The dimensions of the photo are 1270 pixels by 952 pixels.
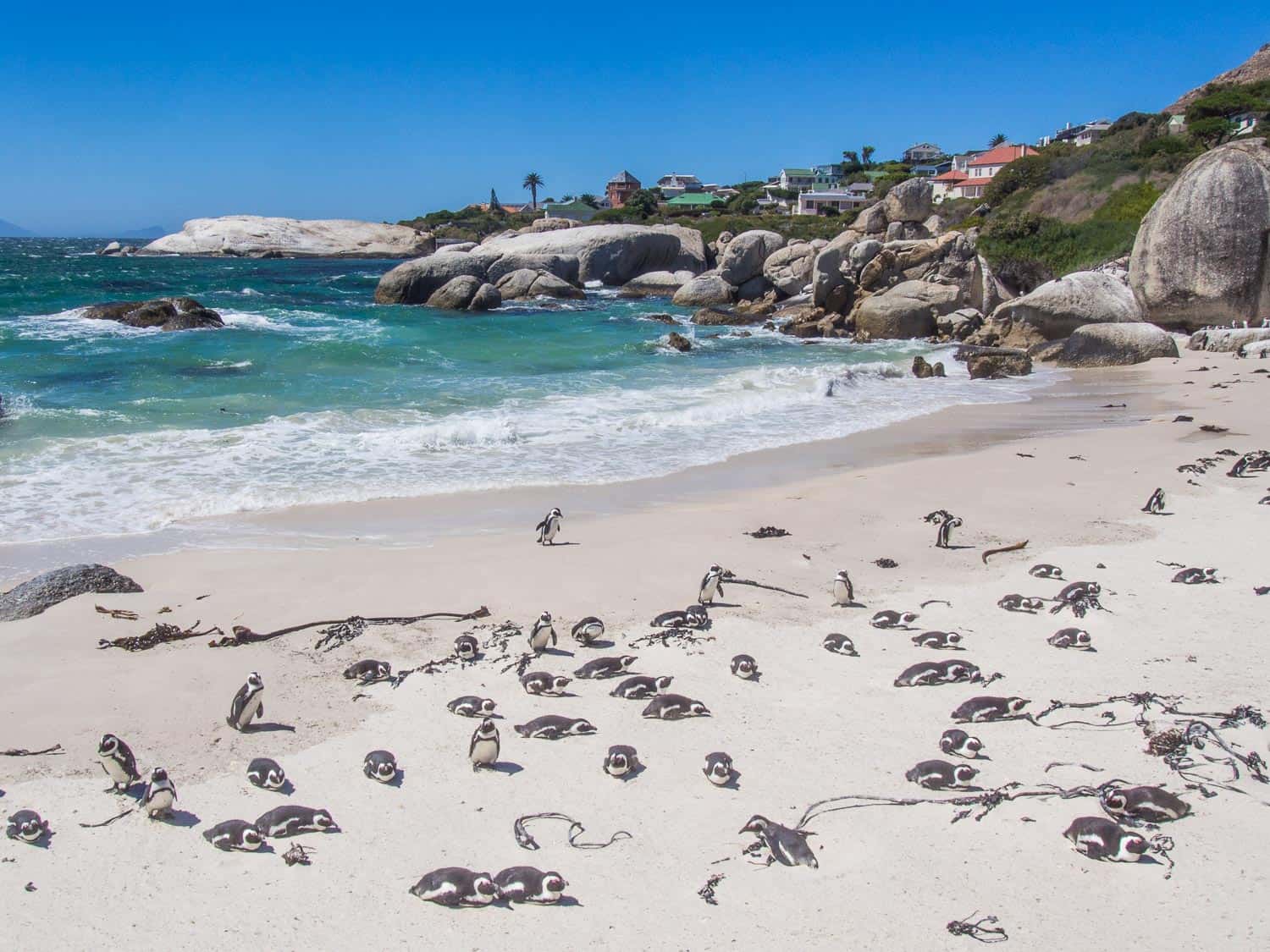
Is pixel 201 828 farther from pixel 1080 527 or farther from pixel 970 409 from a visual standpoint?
pixel 970 409

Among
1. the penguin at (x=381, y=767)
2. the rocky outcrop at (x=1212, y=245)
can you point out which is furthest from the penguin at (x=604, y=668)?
the rocky outcrop at (x=1212, y=245)

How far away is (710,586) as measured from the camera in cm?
889

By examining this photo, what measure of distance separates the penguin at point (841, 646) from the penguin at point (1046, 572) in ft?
8.85

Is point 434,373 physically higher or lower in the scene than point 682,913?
higher

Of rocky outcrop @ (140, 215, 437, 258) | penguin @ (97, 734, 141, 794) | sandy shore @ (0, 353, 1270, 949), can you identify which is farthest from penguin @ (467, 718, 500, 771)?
rocky outcrop @ (140, 215, 437, 258)

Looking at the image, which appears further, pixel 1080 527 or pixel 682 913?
pixel 1080 527

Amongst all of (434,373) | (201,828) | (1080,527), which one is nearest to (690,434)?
(1080,527)

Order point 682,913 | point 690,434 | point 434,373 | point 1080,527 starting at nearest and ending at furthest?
point 682,913, point 1080,527, point 690,434, point 434,373

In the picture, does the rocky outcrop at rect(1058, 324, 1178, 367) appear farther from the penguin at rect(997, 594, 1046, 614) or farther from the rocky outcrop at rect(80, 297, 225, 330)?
the rocky outcrop at rect(80, 297, 225, 330)

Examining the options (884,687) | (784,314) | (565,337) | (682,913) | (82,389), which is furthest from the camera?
(784,314)

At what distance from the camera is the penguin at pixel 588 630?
26.5 feet

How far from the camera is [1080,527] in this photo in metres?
11.2

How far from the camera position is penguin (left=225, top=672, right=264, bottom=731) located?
668 cm

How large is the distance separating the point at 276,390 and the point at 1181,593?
18255 millimetres
